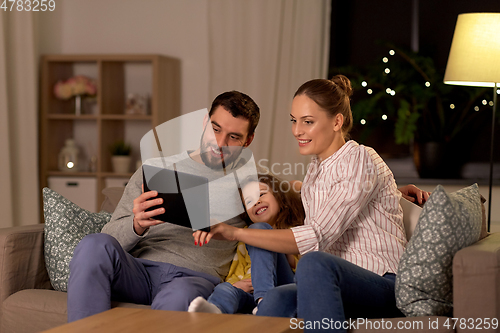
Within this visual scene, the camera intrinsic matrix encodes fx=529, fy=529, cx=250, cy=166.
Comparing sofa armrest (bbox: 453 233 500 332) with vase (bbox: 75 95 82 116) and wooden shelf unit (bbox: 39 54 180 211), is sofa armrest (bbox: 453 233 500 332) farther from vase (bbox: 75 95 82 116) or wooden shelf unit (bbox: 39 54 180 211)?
vase (bbox: 75 95 82 116)

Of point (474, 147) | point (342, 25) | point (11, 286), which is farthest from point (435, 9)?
point (11, 286)

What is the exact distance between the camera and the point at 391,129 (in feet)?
11.5

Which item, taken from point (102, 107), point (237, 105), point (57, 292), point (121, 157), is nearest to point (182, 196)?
point (237, 105)

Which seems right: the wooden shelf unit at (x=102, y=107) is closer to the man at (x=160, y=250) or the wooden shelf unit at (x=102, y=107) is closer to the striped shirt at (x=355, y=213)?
the man at (x=160, y=250)

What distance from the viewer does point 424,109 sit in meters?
3.27

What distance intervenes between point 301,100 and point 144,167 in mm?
533

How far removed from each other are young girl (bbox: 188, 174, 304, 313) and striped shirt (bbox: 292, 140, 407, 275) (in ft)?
0.54

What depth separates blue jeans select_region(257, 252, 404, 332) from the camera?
1328mm

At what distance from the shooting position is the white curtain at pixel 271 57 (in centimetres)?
361

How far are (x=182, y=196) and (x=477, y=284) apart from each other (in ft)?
2.63

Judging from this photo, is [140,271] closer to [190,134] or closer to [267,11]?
[190,134]

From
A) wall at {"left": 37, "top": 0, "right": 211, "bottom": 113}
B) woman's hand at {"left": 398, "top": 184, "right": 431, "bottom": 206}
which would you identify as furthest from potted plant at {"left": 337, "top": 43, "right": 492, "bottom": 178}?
woman's hand at {"left": 398, "top": 184, "right": 431, "bottom": 206}

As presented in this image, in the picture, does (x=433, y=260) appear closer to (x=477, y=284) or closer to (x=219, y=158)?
(x=477, y=284)

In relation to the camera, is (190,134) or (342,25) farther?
(342,25)
